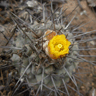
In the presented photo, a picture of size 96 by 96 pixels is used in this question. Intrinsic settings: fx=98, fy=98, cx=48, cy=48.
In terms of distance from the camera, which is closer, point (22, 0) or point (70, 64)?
point (70, 64)

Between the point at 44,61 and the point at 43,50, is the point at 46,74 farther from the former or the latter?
the point at 43,50

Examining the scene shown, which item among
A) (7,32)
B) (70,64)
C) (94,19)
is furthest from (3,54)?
(94,19)

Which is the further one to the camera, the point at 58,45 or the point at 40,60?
the point at 40,60

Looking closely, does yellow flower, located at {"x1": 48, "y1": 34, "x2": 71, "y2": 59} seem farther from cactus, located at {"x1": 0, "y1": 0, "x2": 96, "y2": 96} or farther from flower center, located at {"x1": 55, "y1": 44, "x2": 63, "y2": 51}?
cactus, located at {"x1": 0, "y1": 0, "x2": 96, "y2": 96}

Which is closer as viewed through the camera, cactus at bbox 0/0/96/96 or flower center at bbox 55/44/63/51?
flower center at bbox 55/44/63/51

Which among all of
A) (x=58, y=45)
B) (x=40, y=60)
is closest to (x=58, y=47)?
(x=58, y=45)

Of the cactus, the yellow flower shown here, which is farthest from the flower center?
the cactus

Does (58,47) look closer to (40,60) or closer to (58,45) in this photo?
(58,45)

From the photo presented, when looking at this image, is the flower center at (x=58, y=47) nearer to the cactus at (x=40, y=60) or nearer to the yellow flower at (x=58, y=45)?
the yellow flower at (x=58, y=45)

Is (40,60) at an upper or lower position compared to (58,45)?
lower

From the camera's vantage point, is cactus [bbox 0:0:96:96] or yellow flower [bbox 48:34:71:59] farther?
cactus [bbox 0:0:96:96]

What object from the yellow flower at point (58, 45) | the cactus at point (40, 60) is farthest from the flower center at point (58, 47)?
the cactus at point (40, 60)
